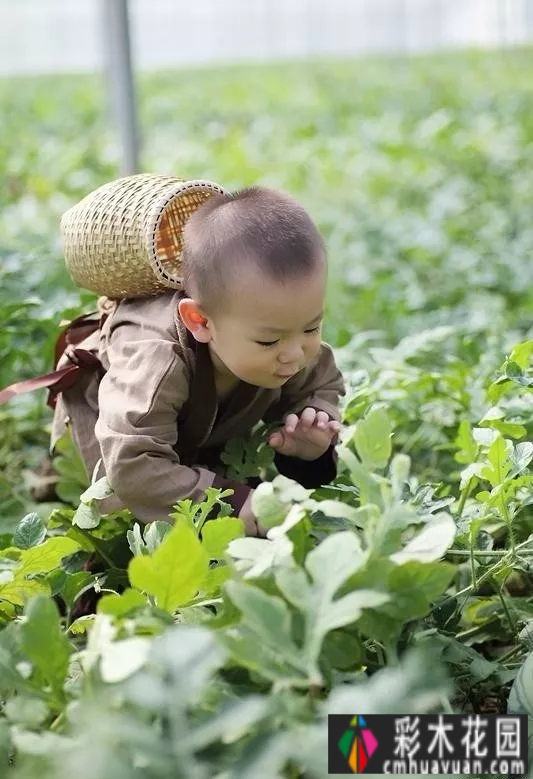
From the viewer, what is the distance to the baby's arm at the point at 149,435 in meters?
1.84

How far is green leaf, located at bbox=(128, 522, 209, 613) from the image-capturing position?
1.30 meters

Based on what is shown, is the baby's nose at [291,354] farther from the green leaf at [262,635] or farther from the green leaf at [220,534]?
the green leaf at [262,635]

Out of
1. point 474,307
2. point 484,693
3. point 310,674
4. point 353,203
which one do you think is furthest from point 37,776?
point 353,203

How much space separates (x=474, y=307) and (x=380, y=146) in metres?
2.88

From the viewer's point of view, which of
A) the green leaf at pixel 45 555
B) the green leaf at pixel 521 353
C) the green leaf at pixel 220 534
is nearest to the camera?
the green leaf at pixel 220 534

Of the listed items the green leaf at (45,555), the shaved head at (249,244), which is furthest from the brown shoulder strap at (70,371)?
the green leaf at (45,555)

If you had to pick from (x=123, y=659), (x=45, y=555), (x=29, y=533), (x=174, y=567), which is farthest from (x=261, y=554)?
(x=29, y=533)

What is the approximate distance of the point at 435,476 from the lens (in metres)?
2.54

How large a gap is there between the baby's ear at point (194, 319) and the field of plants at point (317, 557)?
0.25 m

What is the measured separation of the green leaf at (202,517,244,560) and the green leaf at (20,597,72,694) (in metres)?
0.26

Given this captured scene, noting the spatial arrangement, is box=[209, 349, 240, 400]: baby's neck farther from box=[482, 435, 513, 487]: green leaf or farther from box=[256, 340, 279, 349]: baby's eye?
box=[482, 435, 513, 487]: green leaf

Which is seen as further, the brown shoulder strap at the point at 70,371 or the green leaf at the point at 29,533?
the brown shoulder strap at the point at 70,371

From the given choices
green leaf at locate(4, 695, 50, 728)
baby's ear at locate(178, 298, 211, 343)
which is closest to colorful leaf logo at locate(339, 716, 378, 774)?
green leaf at locate(4, 695, 50, 728)

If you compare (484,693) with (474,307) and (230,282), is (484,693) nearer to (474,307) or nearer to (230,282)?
(230,282)
